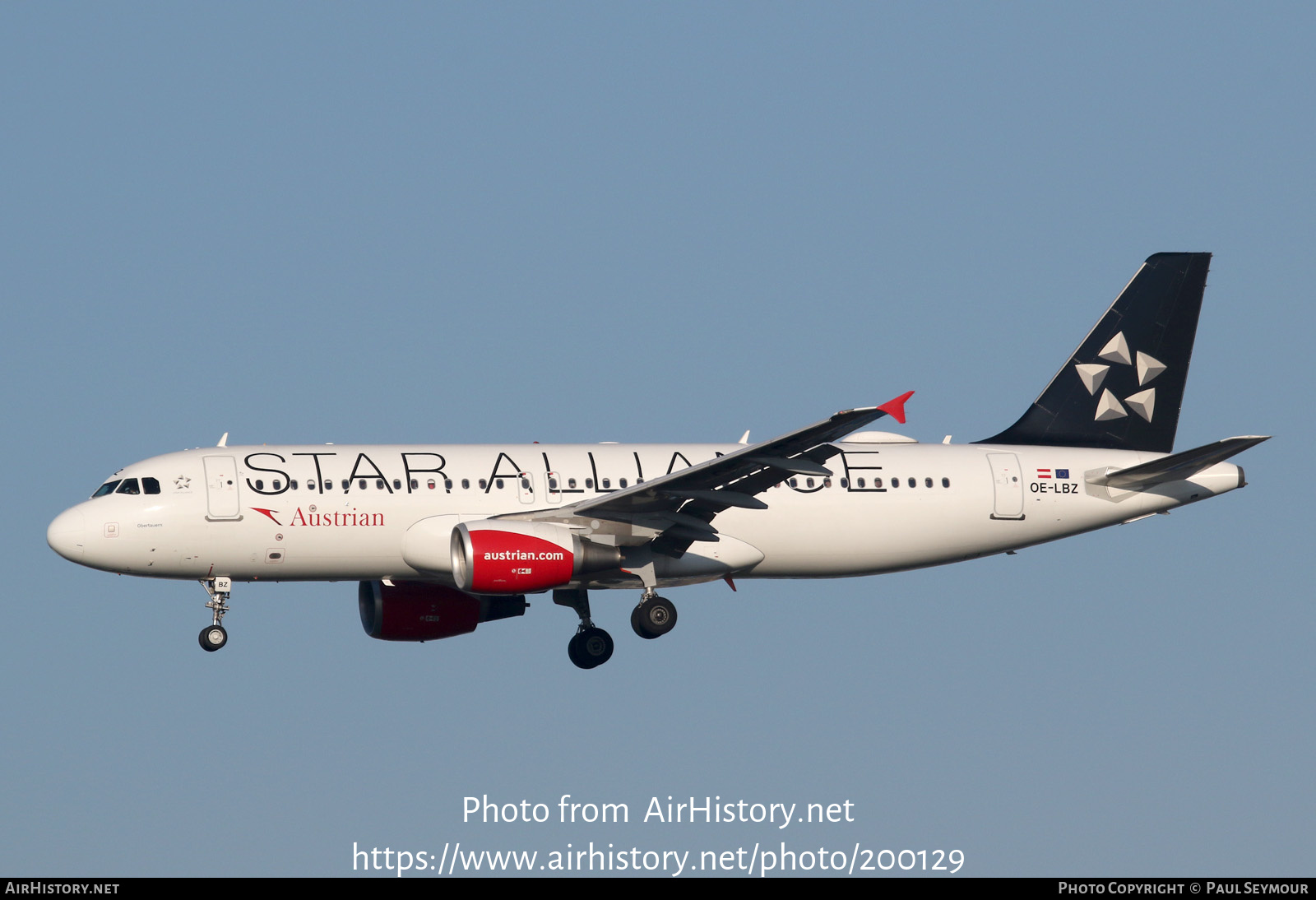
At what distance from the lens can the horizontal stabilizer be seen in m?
38.8

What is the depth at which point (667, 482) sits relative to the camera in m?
35.6

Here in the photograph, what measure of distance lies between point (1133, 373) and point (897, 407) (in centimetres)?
1533

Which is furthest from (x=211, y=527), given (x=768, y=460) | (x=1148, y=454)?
(x=1148, y=454)

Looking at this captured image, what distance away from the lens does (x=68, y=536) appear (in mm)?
37125

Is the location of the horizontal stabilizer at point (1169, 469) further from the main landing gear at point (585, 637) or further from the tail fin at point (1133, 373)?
the main landing gear at point (585, 637)

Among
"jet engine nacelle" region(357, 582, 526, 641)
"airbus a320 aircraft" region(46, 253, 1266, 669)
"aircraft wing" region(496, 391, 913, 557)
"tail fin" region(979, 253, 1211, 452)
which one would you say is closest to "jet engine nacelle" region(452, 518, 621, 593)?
"airbus a320 aircraft" region(46, 253, 1266, 669)

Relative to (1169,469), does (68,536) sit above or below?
above

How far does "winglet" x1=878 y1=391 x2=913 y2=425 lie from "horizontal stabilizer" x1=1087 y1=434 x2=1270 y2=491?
10.3 meters

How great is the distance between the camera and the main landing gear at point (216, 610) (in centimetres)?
3766

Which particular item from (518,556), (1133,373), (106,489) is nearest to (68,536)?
(106,489)

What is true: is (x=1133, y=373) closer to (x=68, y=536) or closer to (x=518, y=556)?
(x=518, y=556)

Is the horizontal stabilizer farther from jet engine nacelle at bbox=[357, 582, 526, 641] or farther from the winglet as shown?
jet engine nacelle at bbox=[357, 582, 526, 641]

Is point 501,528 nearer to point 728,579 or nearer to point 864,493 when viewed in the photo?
point 728,579

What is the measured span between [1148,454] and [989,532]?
4890mm
